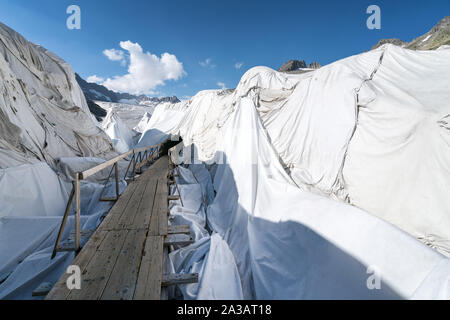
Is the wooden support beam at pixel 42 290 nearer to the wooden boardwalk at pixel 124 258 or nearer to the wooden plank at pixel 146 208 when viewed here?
the wooden boardwalk at pixel 124 258

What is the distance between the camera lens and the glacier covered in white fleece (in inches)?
64.6

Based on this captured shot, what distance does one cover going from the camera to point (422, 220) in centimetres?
281

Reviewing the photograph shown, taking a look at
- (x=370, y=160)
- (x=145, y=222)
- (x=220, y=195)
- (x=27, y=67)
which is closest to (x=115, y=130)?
(x=27, y=67)

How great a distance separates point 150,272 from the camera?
5.98 feet

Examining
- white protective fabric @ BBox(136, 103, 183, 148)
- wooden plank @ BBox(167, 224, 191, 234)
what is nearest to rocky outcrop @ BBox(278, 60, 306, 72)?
white protective fabric @ BBox(136, 103, 183, 148)

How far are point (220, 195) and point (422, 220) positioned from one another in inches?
156

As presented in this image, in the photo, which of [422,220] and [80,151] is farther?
[80,151]

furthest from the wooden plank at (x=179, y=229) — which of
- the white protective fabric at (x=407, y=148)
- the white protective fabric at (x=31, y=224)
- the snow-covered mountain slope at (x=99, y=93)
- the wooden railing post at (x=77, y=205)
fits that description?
the snow-covered mountain slope at (x=99, y=93)

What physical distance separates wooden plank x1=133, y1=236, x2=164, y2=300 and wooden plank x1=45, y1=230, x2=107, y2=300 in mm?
569

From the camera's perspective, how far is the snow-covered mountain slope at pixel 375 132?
284 centimetres

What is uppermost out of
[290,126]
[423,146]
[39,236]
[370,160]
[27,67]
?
[27,67]

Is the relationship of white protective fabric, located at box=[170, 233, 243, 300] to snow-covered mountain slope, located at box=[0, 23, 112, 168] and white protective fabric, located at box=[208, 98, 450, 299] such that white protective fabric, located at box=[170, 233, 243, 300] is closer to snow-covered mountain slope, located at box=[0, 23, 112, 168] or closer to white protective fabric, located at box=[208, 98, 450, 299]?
white protective fabric, located at box=[208, 98, 450, 299]

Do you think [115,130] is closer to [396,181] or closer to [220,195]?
[220,195]
